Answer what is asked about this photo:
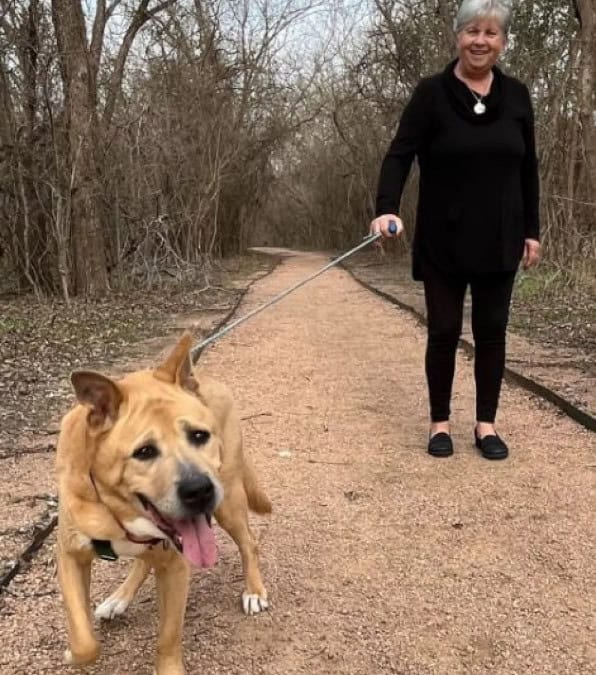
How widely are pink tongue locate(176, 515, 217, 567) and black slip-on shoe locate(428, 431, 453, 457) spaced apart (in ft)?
8.16

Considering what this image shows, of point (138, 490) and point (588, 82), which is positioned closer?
point (138, 490)

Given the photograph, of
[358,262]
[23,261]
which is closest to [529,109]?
[23,261]

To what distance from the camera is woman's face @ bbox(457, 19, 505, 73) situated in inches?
153

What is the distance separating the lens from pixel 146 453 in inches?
86.5

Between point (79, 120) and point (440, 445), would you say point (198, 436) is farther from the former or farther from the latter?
point (79, 120)

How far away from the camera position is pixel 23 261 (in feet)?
40.4

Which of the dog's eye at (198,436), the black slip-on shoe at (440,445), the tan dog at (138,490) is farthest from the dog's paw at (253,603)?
the black slip-on shoe at (440,445)

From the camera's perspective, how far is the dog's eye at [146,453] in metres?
2.19

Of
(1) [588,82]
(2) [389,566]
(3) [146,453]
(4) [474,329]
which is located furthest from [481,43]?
(1) [588,82]

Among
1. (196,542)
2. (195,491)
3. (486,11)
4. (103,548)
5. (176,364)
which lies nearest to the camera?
(195,491)

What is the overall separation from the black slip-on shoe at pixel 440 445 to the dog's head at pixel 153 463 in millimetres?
2389

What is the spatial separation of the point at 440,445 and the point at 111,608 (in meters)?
2.31

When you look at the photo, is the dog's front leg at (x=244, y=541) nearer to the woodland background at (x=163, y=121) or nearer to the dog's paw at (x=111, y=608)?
the dog's paw at (x=111, y=608)

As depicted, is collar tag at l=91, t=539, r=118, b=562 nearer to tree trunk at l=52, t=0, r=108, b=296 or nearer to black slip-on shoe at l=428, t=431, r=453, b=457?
black slip-on shoe at l=428, t=431, r=453, b=457
